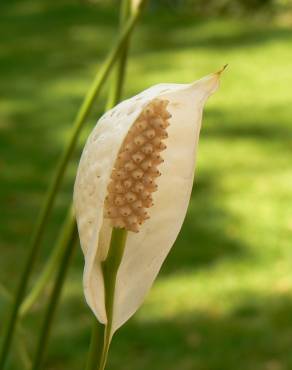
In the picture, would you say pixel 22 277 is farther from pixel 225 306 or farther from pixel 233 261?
pixel 233 261

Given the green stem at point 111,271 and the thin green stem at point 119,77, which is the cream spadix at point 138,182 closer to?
the green stem at point 111,271

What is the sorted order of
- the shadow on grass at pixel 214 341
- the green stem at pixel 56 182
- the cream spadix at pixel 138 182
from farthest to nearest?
the shadow on grass at pixel 214 341, the green stem at pixel 56 182, the cream spadix at pixel 138 182

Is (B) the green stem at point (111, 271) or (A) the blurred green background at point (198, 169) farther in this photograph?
(A) the blurred green background at point (198, 169)

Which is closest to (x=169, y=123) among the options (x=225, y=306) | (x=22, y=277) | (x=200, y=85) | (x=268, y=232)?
(x=200, y=85)

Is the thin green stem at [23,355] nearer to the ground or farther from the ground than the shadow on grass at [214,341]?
farther from the ground

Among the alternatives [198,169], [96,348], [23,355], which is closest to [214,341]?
[198,169]

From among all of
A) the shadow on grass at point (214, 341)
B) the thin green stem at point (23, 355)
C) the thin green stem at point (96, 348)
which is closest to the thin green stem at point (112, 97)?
the thin green stem at point (96, 348)

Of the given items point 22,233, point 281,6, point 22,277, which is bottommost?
point 281,6

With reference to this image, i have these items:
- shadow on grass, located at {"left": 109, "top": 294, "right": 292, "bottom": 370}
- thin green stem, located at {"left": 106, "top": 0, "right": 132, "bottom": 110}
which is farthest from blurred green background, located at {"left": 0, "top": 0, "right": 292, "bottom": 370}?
thin green stem, located at {"left": 106, "top": 0, "right": 132, "bottom": 110}
